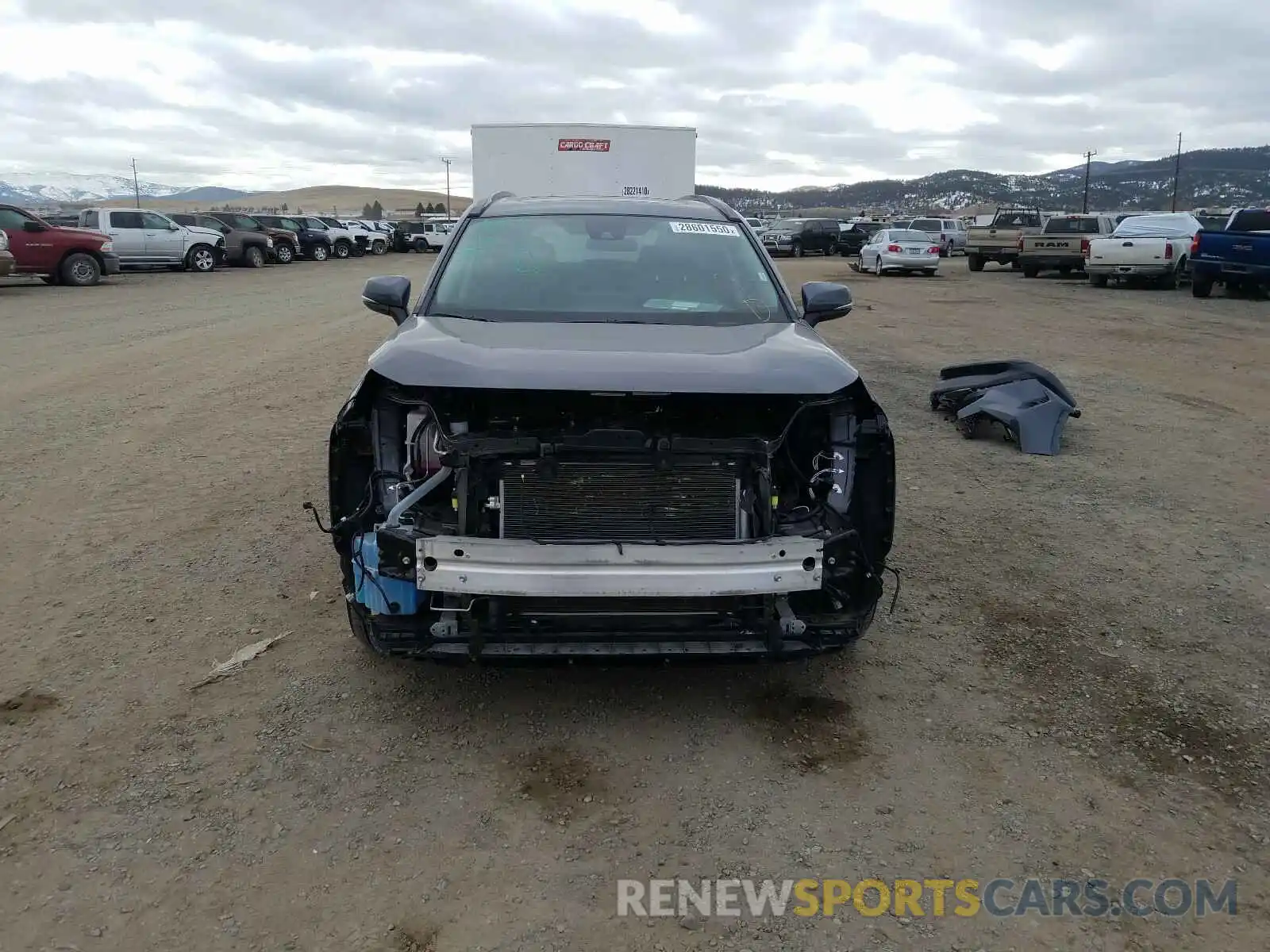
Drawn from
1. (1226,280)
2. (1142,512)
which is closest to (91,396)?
(1142,512)

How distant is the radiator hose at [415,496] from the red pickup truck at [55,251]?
2016cm

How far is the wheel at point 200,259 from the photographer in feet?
88.3

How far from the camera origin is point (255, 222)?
3200 cm

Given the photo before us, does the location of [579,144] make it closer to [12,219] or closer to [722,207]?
[722,207]

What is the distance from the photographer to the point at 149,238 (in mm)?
25688

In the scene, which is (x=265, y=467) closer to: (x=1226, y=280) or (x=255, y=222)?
(x=1226, y=280)

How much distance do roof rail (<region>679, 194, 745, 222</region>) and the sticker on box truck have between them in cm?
782

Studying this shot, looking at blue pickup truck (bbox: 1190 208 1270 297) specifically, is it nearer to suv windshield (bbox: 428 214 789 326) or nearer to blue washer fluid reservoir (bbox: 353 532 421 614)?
suv windshield (bbox: 428 214 789 326)

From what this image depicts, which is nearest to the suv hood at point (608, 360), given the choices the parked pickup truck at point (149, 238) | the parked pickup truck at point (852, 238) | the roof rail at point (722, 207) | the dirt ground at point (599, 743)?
the dirt ground at point (599, 743)

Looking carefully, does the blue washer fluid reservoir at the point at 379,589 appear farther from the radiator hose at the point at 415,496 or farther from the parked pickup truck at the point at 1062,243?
the parked pickup truck at the point at 1062,243

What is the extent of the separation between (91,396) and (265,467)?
331cm

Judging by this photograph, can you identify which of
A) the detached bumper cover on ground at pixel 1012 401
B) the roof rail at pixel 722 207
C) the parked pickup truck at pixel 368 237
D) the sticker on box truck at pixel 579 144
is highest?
the sticker on box truck at pixel 579 144

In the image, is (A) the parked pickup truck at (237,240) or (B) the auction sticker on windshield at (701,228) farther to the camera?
(A) the parked pickup truck at (237,240)

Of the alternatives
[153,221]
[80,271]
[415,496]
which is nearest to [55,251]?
[80,271]
